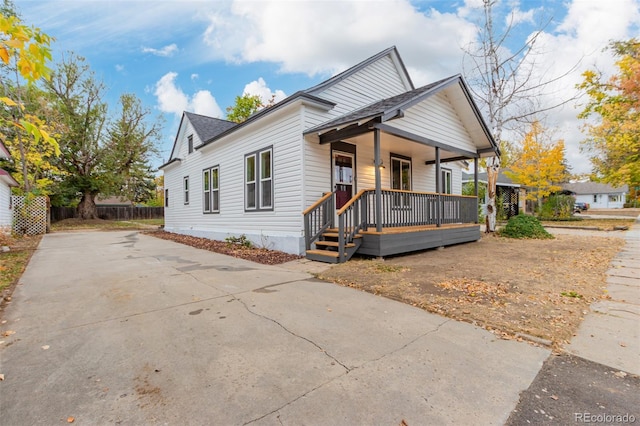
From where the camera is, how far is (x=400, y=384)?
7.26 ft

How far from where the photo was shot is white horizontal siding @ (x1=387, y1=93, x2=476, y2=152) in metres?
8.23

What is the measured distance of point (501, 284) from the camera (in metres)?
4.87

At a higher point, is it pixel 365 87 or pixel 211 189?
pixel 365 87

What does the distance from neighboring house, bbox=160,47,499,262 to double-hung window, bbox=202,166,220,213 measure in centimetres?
4

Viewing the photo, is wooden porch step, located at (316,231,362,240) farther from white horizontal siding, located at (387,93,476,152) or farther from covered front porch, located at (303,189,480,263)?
white horizontal siding, located at (387,93,476,152)

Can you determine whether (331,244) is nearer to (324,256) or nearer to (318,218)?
(324,256)

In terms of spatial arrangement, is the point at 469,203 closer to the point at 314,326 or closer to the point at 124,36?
the point at 314,326

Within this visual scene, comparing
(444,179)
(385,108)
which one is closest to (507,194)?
(444,179)

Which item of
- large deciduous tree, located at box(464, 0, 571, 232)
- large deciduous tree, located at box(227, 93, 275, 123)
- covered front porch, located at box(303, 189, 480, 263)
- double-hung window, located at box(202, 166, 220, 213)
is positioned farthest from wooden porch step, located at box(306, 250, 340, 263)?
large deciduous tree, located at box(227, 93, 275, 123)

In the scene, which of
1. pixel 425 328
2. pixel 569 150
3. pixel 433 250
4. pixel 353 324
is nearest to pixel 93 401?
pixel 353 324

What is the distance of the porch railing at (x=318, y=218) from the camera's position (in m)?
7.62

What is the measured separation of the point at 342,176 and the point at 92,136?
82.1 ft

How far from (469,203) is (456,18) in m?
8.41

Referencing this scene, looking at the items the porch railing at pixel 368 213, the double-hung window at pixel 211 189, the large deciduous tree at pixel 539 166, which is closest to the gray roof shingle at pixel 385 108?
the porch railing at pixel 368 213
